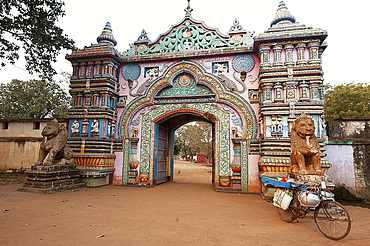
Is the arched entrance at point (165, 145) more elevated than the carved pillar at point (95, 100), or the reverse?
A: the carved pillar at point (95, 100)

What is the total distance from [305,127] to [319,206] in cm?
178

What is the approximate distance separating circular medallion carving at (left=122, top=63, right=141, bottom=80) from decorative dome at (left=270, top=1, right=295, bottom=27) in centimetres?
491

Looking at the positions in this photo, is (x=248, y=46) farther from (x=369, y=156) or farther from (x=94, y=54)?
(x=94, y=54)

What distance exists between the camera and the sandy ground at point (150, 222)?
9.94 ft

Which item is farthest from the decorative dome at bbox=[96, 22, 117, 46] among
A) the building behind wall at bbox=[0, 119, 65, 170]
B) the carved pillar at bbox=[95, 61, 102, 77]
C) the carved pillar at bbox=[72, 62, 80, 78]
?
the building behind wall at bbox=[0, 119, 65, 170]

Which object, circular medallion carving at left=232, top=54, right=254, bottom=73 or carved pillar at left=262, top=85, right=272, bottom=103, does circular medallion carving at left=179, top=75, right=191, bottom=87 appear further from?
carved pillar at left=262, top=85, right=272, bottom=103

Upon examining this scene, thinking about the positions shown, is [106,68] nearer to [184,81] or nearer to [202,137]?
[184,81]

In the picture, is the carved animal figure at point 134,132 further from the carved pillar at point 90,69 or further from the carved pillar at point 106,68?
the carved pillar at point 90,69

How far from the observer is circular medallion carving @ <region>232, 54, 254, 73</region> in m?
7.46

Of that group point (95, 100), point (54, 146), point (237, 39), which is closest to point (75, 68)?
point (95, 100)

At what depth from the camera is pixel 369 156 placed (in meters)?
6.43

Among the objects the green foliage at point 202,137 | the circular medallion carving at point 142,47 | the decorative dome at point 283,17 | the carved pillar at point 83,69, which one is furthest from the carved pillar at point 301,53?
the green foliage at point 202,137

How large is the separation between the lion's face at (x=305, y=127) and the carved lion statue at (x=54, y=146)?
21.3 ft

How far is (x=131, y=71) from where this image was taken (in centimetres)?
844
